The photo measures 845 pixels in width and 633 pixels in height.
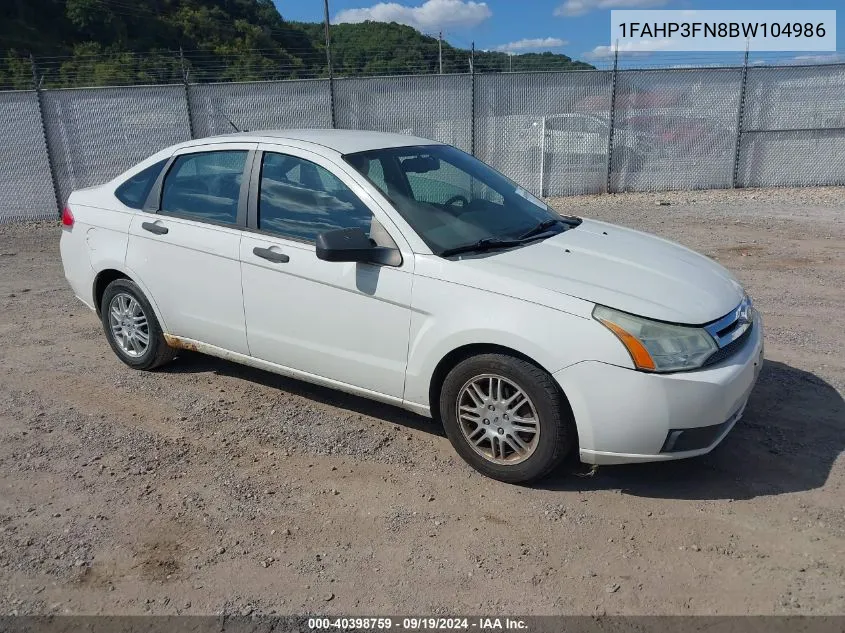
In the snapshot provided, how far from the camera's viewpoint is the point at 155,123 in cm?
1264

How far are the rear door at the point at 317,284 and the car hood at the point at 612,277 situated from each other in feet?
1.49

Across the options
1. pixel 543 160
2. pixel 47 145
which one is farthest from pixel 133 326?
pixel 543 160

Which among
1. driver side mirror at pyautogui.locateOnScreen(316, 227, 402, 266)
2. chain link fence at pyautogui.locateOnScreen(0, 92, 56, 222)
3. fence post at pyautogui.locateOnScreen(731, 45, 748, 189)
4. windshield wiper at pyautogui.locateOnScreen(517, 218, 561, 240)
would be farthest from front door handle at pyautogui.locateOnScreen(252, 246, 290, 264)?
fence post at pyautogui.locateOnScreen(731, 45, 748, 189)

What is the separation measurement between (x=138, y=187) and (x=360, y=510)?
2.94 meters

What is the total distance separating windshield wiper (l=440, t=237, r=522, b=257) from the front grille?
119 centimetres

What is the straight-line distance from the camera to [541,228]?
→ 4.30 metres

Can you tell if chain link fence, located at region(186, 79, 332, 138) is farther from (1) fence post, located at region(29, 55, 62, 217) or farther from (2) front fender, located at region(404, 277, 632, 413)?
(2) front fender, located at region(404, 277, 632, 413)

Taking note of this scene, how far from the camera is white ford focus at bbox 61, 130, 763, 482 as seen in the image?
3305 mm

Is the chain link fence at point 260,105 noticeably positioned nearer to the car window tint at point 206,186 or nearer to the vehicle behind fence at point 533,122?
the vehicle behind fence at point 533,122

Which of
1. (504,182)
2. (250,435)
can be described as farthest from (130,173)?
(504,182)

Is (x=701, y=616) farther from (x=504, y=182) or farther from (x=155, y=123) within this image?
(x=155, y=123)

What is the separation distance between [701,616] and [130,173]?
4.56 metres

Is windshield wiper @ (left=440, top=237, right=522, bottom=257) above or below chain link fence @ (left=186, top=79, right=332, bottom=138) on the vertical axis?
below

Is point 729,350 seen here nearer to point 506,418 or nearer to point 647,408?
point 647,408
